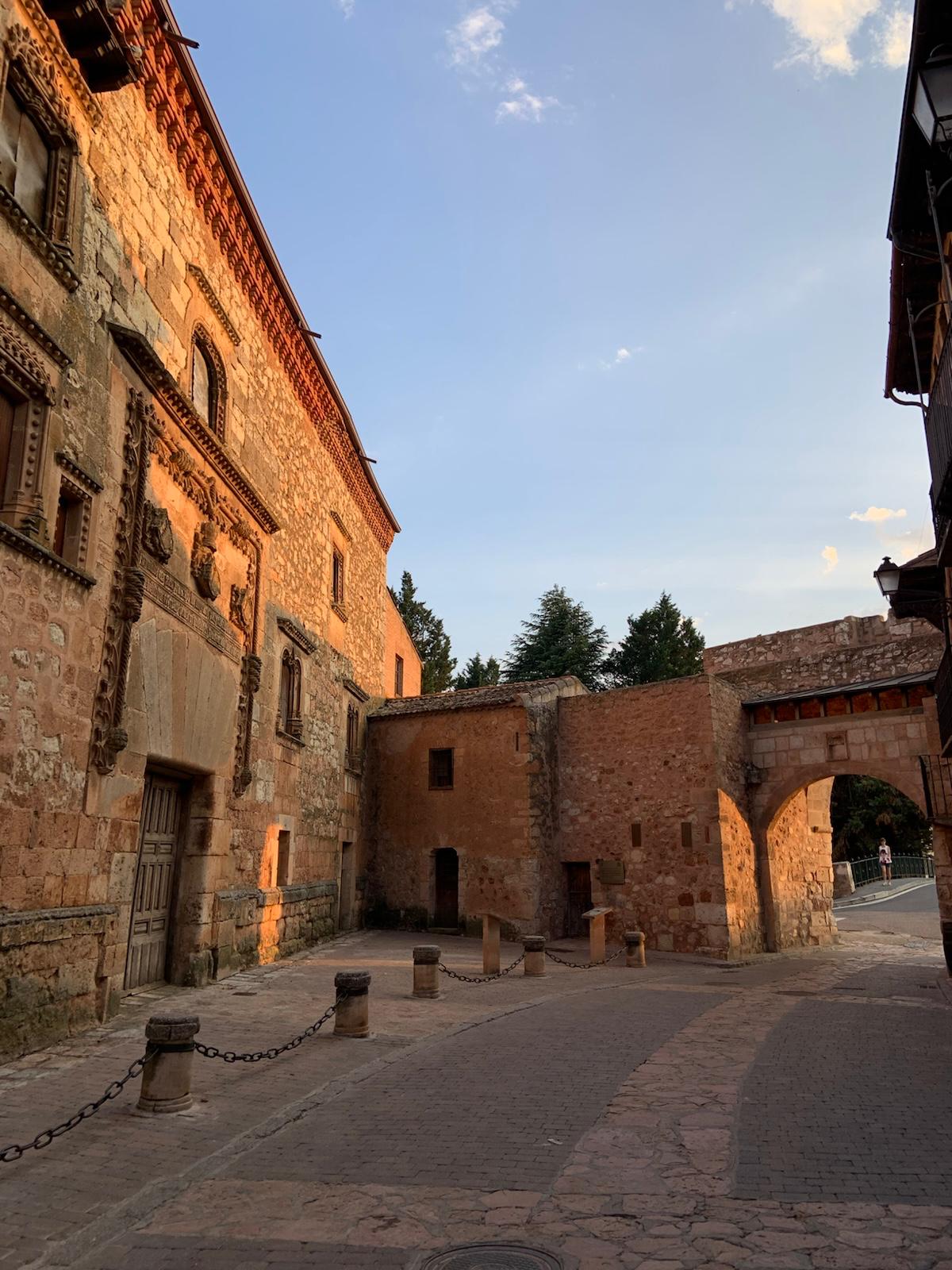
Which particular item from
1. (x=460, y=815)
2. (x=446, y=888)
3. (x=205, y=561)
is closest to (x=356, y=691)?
(x=460, y=815)

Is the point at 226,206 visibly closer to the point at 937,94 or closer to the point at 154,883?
the point at 154,883

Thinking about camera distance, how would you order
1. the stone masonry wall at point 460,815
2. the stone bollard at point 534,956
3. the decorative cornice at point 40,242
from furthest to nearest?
the stone masonry wall at point 460,815 → the stone bollard at point 534,956 → the decorative cornice at point 40,242

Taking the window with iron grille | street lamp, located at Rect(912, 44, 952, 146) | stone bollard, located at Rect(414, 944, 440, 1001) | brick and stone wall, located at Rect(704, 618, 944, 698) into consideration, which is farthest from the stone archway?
street lamp, located at Rect(912, 44, 952, 146)

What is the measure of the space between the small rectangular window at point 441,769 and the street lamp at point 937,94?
15154 millimetres

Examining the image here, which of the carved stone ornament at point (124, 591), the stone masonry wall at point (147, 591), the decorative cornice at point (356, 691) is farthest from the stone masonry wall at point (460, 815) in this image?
the carved stone ornament at point (124, 591)

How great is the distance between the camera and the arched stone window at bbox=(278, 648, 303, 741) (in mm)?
14023

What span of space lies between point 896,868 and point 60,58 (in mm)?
36869

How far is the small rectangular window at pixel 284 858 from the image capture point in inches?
533

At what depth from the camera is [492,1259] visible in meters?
3.47

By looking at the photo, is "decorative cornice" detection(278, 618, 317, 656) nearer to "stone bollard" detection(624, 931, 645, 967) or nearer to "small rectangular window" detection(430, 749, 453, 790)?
"small rectangular window" detection(430, 749, 453, 790)

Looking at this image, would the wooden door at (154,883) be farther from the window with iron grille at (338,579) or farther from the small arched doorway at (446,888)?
the small arched doorway at (446,888)

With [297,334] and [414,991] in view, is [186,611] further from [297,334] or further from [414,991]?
[297,334]

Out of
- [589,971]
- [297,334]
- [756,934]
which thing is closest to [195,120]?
[297,334]

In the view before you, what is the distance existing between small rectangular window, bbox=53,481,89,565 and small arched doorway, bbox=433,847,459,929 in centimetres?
1290
